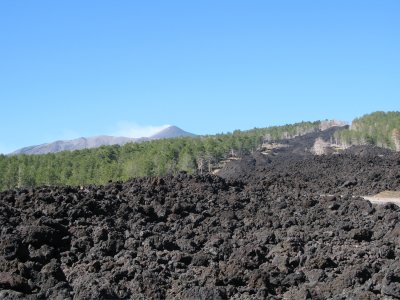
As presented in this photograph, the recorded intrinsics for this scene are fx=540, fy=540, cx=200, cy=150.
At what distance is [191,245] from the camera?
16688 mm

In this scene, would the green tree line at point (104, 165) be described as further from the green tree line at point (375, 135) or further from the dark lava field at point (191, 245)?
the dark lava field at point (191, 245)

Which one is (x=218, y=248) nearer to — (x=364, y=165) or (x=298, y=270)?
(x=298, y=270)

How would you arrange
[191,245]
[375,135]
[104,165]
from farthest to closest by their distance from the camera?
[375,135] → [104,165] → [191,245]

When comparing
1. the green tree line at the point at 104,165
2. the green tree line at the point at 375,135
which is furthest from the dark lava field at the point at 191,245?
the green tree line at the point at 375,135

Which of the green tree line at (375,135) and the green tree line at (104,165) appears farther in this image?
the green tree line at (375,135)

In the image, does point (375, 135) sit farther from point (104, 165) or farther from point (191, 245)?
point (191, 245)

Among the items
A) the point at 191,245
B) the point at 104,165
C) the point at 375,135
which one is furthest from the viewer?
the point at 375,135

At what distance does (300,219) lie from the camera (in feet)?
70.5

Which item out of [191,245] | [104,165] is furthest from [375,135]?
[191,245]

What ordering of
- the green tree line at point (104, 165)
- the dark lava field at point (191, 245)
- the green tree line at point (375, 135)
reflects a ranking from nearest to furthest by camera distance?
1. the dark lava field at point (191, 245)
2. the green tree line at point (104, 165)
3. the green tree line at point (375, 135)

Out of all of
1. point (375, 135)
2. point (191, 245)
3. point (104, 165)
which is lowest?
point (191, 245)

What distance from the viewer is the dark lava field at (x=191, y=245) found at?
1206 cm

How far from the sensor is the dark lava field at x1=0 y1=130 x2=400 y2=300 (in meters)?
12.1

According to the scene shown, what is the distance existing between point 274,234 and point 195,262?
15.4 feet
